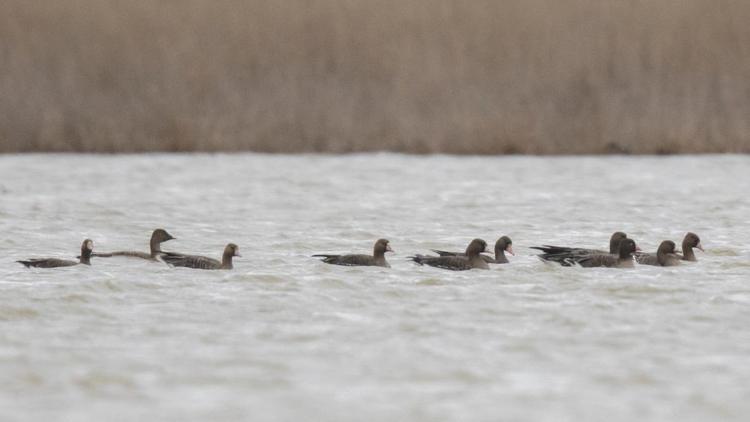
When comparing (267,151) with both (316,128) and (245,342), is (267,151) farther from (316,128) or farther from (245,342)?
(245,342)

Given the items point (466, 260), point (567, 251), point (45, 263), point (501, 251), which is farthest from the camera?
point (501, 251)

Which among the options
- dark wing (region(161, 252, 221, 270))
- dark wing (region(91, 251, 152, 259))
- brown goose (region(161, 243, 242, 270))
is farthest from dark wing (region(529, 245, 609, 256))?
dark wing (region(91, 251, 152, 259))

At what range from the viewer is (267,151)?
17906mm

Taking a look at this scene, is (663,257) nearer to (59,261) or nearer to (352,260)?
(352,260)

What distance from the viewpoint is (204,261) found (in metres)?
9.84

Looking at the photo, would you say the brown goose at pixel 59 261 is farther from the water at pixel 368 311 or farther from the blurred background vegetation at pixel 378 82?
the blurred background vegetation at pixel 378 82

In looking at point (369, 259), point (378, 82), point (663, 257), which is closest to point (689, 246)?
point (663, 257)

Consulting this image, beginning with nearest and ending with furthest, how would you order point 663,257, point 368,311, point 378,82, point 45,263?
point 368,311 < point 45,263 < point 663,257 < point 378,82

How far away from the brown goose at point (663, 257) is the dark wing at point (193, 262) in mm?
2791

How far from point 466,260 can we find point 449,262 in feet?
0.45

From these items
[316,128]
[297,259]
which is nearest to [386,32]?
[316,128]

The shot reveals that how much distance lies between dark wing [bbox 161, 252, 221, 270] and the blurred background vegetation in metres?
7.85

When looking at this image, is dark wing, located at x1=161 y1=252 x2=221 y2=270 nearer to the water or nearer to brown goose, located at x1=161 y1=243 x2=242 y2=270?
brown goose, located at x1=161 y1=243 x2=242 y2=270

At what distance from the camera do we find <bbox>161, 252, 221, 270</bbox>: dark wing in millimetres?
9773
